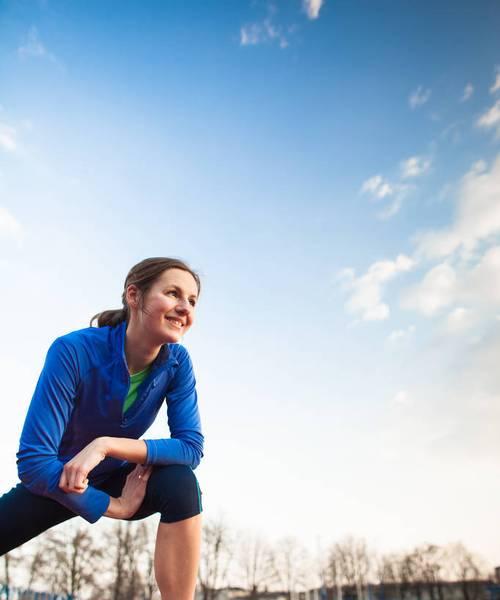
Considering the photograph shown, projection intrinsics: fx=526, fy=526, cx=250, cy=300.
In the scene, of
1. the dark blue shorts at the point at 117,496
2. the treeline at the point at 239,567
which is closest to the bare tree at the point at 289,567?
the treeline at the point at 239,567

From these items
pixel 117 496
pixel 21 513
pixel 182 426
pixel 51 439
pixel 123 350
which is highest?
pixel 123 350

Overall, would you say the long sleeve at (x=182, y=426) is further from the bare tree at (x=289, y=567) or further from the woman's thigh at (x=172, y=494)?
the bare tree at (x=289, y=567)

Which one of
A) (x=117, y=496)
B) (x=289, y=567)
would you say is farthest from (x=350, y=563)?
(x=117, y=496)

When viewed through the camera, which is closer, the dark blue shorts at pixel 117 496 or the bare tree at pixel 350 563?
the dark blue shorts at pixel 117 496

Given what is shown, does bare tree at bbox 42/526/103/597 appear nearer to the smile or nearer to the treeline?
the treeline

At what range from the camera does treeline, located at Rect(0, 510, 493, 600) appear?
1750 inches

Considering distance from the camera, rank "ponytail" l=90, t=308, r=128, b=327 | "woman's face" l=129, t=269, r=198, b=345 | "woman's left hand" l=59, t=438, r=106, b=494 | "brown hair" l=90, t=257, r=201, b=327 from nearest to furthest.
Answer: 1. "woman's left hand" l=59, t=438, r=106, b=494
2. "woman's face" l=129, t=269, r=198, b=345
3. "brown hair" l=90, t=257, r=201, b=327
4. "ponytail" l=90, t=308, r=128, b=327

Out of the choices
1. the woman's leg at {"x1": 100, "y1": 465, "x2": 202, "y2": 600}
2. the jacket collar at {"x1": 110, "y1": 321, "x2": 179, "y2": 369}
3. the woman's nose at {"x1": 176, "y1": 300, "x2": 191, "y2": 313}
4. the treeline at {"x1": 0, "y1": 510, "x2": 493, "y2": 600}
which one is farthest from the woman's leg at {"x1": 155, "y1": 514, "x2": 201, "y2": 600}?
the treeline at {"x1": 0, "y1": 510, "x2": 493, "y2": 600}

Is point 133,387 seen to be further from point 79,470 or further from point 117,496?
point 79,470

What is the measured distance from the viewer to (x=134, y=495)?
2.67 meters

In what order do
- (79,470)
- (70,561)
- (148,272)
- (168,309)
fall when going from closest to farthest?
(79,470) → (168,309) → (148,272) → (70,561)

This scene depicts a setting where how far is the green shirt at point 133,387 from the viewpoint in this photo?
3012 mm

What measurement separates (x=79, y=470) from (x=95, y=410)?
61cm

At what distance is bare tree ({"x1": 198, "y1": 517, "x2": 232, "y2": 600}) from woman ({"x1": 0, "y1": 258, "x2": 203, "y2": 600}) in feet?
178
